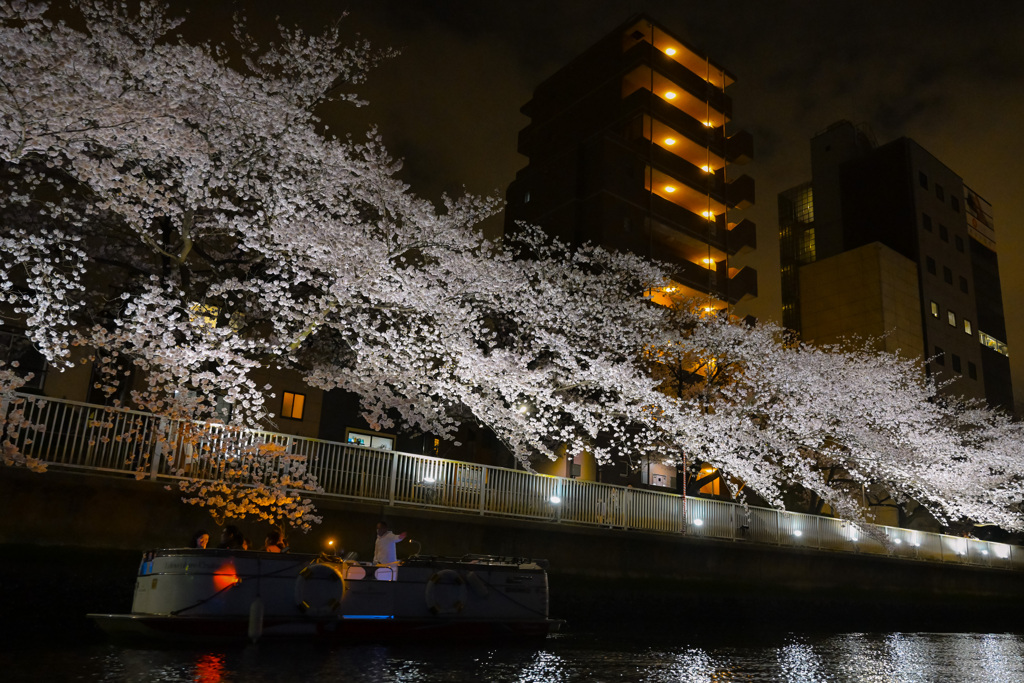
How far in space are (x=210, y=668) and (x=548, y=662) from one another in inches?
208

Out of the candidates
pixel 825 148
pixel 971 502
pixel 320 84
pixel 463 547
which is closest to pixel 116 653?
pixel 463 547

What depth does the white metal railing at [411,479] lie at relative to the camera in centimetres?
1423

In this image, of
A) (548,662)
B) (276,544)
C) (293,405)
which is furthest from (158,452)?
(293,405)

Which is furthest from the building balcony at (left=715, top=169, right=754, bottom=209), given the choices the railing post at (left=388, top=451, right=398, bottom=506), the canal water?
the railing post at (left=388, top=451, right=398, bottom=506)

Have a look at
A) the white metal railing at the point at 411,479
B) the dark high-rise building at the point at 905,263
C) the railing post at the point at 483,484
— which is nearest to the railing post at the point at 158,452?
the white metal railing at the point at 411,479

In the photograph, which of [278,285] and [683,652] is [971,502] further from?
[278,285]

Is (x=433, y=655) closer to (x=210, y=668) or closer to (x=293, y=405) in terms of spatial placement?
(x=210, y=668)

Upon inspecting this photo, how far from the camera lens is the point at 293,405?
82.0 ft

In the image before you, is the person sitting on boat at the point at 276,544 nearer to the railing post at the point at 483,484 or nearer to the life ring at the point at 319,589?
the life ring at the point at 319,589

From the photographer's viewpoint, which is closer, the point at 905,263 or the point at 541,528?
the point at 541,528

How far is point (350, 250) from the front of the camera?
57.9 ft

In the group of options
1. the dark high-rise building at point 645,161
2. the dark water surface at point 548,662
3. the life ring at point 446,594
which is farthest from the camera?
the dark high-rise building at point 645,161

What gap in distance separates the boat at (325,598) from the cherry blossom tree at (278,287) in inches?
110

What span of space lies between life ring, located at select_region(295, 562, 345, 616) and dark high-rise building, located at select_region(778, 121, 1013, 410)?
46.9 meters
